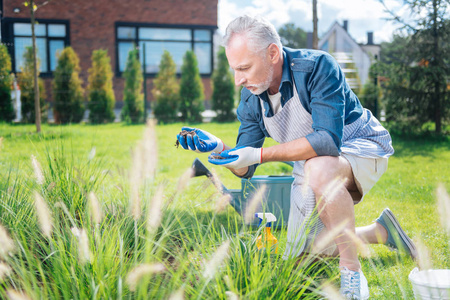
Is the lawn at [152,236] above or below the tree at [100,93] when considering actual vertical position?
below

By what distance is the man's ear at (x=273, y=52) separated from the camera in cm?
221

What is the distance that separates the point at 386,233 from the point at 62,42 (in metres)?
14.7

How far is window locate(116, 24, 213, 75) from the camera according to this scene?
16.2m

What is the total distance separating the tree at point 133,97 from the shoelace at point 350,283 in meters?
9.73

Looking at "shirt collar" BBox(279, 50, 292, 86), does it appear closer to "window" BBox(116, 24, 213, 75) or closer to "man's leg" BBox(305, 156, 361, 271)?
"man's leg" BBox(305, 156, 361, 271)

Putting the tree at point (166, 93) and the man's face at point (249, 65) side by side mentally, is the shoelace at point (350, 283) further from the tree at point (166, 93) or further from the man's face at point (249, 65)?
the tree at point (166, 93)

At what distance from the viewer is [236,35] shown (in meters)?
2.18

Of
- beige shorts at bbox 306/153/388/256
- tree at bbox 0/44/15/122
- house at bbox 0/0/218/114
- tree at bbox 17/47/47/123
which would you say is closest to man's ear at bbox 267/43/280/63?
beige shorts at bbox 306/153/388/256

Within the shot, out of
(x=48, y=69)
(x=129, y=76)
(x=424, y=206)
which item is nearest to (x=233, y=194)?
(x=424, y=206)

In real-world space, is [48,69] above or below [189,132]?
above

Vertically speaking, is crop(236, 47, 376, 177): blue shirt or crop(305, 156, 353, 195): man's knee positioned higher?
crop(236, 47, 376, 177): blue shirt

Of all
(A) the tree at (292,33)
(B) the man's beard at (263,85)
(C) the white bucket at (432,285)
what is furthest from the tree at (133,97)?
(A) the tree at (292,33)

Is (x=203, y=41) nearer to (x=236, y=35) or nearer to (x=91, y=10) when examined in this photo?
(x=91, y=10)

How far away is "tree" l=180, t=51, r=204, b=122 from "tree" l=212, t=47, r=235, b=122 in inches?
15.3
